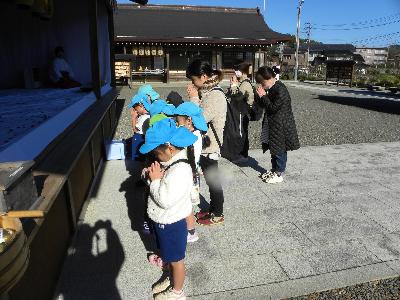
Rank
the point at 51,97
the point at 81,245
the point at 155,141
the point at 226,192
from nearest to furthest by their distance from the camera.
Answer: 1. the point at 155,141
2. the point at 81,245
3. the point at 226,192
4. the point at 51,97

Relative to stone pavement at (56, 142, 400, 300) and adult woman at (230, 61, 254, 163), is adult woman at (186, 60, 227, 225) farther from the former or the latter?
adult woman at (230, 61, 254, 163)

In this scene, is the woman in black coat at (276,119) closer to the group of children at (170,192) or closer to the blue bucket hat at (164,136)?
the group of children at (170,192)

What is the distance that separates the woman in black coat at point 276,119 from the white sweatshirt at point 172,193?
2.35m

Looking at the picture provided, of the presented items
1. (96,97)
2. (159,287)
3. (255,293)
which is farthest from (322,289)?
(96,97)

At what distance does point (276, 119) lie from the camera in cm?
444

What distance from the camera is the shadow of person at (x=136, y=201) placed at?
10.6 ft

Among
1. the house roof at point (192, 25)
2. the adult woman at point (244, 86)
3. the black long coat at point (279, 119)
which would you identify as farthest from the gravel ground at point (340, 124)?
the house roof at point (192, 25)

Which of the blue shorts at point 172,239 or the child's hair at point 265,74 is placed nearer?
the blue shorts at point 172,239

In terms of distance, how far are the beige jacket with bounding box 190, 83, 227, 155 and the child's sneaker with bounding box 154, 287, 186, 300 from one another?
136cm

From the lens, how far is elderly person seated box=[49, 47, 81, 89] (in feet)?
25.2

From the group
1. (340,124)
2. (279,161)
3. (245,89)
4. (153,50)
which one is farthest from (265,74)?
(153,50)

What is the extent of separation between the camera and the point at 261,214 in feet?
12.5

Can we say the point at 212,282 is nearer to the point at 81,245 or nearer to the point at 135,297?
the point at 135,297

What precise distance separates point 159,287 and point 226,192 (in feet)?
6.81
